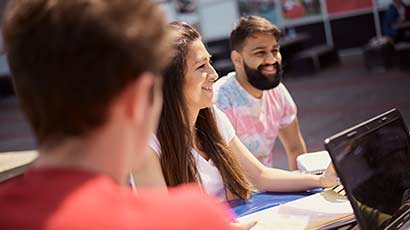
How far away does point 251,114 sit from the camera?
3148 mm

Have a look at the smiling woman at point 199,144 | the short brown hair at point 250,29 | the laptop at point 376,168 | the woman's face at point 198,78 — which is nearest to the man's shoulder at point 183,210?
the laptop at point 376,168

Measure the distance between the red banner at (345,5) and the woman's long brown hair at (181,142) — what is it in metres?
11.8

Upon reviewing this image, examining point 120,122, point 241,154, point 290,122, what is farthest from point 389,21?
point 120,122

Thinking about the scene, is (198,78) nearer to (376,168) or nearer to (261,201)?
(261,201)

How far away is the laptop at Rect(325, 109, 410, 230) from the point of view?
4.53 feet

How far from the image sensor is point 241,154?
222cm

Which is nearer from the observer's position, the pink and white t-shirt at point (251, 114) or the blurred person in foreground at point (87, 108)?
the blurred person in foreground at point (87, 108)

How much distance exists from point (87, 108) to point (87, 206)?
119mm

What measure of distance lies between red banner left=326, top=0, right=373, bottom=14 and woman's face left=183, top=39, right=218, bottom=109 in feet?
38.7

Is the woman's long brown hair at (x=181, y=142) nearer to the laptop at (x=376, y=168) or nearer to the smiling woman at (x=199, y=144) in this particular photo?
the smiling woman at (x=199, y=144)

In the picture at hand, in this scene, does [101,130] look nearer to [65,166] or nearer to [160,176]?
[65,166]

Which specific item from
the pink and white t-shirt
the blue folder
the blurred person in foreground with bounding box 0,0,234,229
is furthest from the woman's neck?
the blurred person in foreground with bounding box 0,0,234,229

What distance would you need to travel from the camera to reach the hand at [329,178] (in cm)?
195

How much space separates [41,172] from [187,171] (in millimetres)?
1182
